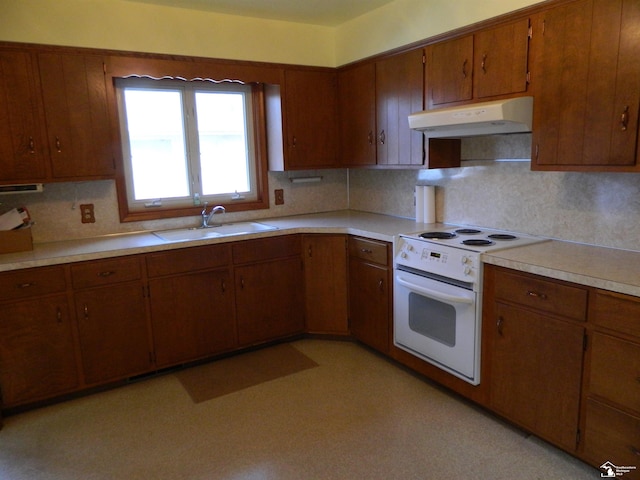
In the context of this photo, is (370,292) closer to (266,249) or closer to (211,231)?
(266,249)

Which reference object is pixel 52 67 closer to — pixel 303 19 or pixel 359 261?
pixel 303 19

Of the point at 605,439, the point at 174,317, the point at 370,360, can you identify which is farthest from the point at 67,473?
the point at 605,439

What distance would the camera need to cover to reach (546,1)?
7.50 ft

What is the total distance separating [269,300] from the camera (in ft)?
11.4

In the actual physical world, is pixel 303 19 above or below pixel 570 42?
above

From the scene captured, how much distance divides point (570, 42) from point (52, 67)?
2.96 meters

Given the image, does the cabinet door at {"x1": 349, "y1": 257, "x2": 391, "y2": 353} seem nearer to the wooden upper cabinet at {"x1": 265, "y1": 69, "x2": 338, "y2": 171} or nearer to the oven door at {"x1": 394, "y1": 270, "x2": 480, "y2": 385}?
the oven door at {"x1": 394, "y1": 270, "x2": 480, "y2": 385}

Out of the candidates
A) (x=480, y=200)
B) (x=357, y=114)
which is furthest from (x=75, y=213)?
(x=480, y=200)

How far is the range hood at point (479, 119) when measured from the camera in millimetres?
2336

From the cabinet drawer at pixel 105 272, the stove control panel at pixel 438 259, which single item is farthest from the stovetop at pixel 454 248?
the cabinet drawer at pixel 105 272

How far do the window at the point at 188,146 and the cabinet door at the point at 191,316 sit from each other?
0.72 meters

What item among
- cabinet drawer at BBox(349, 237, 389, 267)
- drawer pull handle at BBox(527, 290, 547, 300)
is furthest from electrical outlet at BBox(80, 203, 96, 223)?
drawer pull handle at BBox(527, 290, 547, 300)

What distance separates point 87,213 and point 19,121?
2.40 ft

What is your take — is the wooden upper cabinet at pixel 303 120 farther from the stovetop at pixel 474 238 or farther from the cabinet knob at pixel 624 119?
the cabinet knob at pixel 624 119
